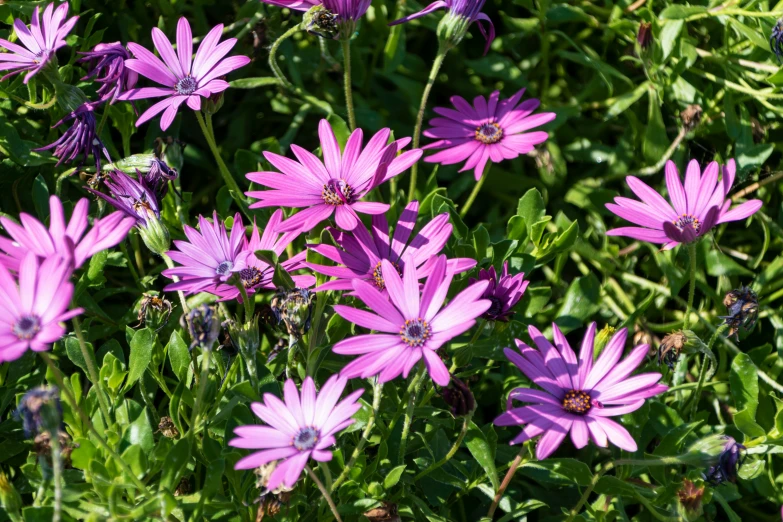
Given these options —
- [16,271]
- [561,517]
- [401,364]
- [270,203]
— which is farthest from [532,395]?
[16,271]

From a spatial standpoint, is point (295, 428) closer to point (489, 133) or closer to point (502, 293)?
point (502, 293)

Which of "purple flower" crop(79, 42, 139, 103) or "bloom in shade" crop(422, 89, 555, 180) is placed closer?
"purple flower" crop(79, 42, 139, 103)

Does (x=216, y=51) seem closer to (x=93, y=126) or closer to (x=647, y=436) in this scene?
(x=93, y=126)

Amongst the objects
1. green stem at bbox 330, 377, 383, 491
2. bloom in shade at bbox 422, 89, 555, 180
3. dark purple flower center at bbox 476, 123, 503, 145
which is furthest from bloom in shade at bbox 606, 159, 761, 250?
green stem at bbox 330, 377, 383, 491

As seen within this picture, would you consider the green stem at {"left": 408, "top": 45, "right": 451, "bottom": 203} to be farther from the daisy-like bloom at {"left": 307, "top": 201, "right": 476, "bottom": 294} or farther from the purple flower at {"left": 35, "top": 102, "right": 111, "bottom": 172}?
the purple flower at {"left": 35, "top": 102, "right": 111, "bottom": 172}

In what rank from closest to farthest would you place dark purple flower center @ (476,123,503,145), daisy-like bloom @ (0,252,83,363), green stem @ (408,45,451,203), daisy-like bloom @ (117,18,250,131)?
1. daisy-like bloom @ (0,252,83,363)
2. daisy-like bloom @ (117,18,250,131)
3. green stem @ (408,45,451,203)
4. dark purple flower center @ (476,123,503,145)

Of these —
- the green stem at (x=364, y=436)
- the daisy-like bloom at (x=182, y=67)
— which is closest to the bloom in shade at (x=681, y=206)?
the green stem at (x=364, y=436)

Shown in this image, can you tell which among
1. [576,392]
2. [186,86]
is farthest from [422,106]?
[576,392]
